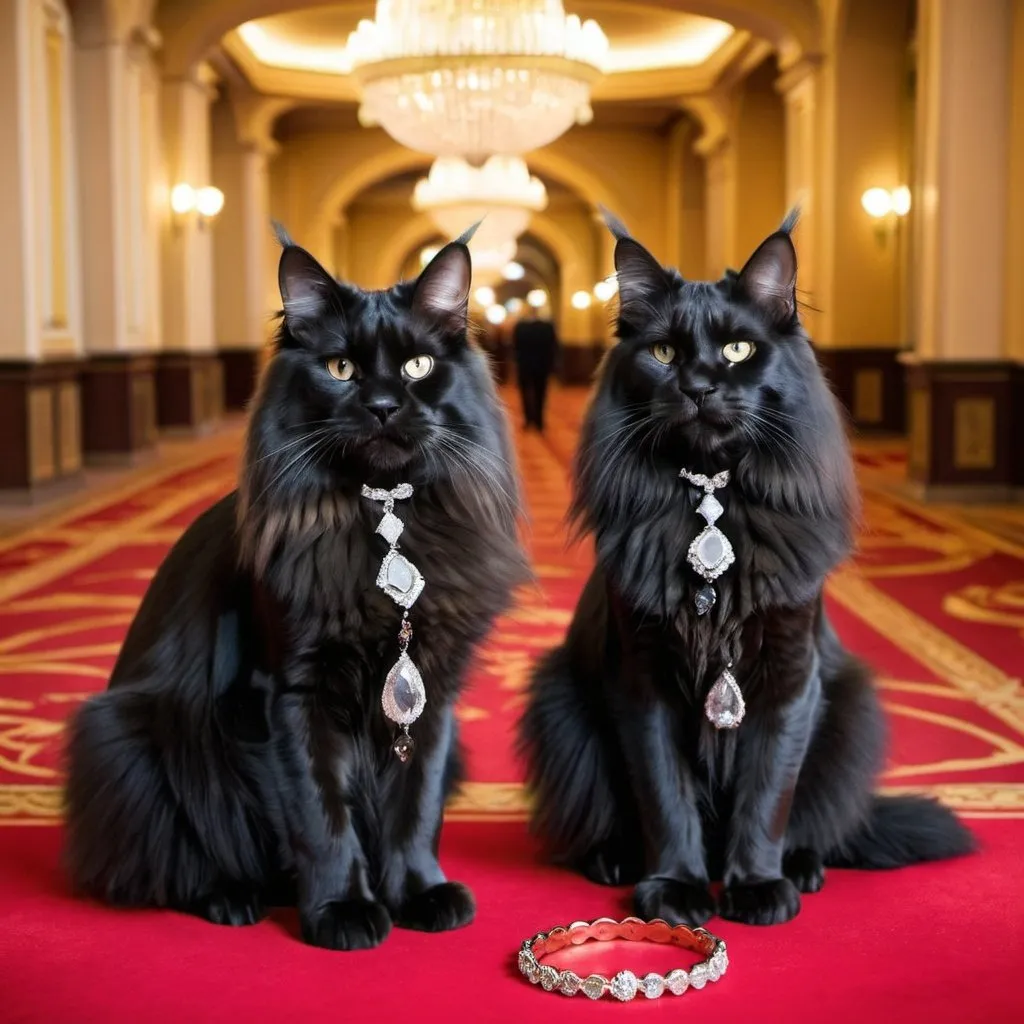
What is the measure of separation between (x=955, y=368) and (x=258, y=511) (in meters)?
8.57

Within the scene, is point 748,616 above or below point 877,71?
below

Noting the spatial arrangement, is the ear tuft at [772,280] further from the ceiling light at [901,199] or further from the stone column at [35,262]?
the ceiling light at [901,199]

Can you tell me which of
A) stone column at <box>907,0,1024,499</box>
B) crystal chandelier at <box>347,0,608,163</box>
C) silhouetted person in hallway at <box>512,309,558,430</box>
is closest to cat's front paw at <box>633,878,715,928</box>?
stone column at <box>907,0,1024,499</box>

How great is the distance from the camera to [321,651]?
2.55 metres

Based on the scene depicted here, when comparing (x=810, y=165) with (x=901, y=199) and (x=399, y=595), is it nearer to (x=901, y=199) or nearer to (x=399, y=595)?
(x=901, y=199)

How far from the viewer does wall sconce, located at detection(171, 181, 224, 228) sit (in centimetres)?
1523

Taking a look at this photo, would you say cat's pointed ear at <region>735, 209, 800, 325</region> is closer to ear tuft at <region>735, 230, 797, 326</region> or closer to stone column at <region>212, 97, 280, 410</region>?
ear tuft at <region>735, 230, 797, 326</region>

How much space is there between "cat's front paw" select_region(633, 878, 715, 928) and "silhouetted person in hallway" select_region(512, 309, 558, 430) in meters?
13.7

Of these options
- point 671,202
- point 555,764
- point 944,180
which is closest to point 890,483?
point 944,180

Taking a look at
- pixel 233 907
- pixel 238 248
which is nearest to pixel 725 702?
pixel 233 907

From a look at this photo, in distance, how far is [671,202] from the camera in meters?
23.2

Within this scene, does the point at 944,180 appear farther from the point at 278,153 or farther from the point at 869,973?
the point at 278,153

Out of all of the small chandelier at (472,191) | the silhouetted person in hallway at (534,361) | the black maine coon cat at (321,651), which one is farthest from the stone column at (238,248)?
the black maine coon cat at (321,651)

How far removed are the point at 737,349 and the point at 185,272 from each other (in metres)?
13.7
